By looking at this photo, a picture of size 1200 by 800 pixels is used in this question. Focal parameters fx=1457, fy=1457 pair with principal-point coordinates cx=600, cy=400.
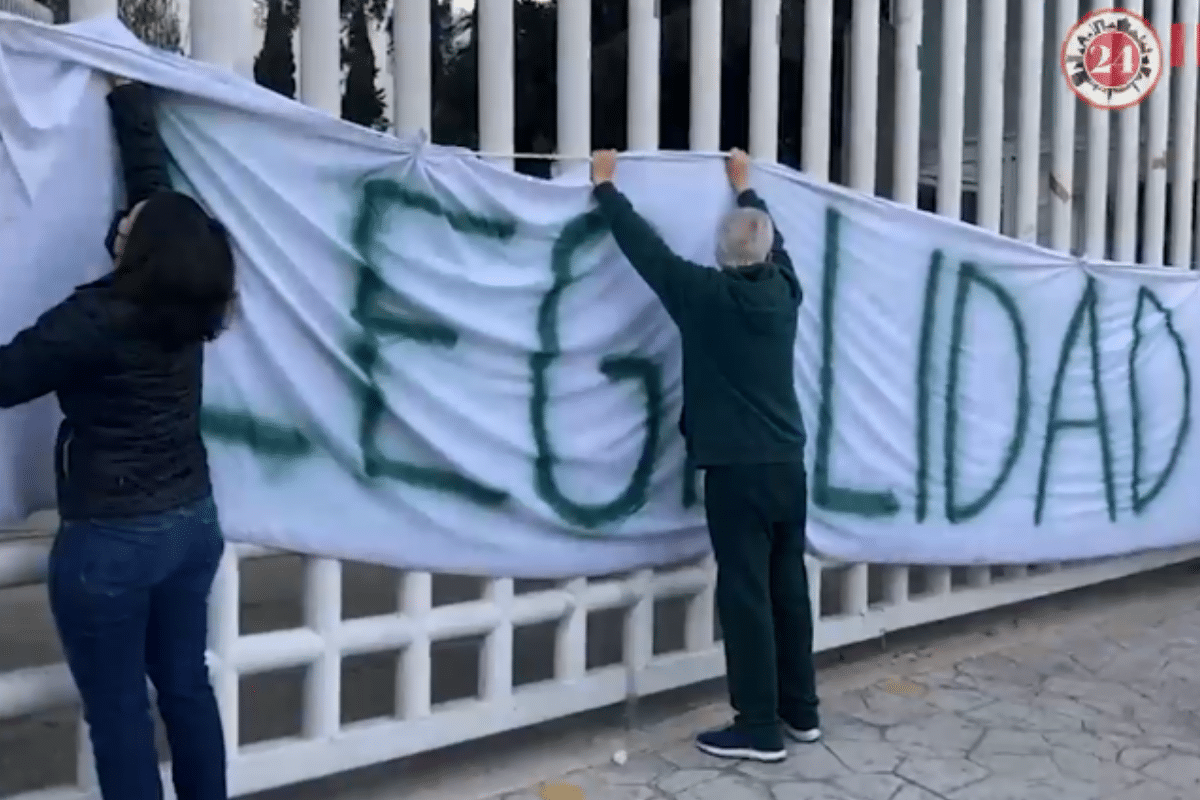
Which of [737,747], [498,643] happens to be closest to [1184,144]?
[737,747]

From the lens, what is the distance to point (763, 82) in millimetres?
4781

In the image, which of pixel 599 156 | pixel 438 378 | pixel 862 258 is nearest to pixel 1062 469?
pixel 862 258

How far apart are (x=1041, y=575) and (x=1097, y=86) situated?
2.02m

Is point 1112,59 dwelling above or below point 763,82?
above

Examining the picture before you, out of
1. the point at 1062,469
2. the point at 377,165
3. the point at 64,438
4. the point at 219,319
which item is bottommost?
the point at 1062,469

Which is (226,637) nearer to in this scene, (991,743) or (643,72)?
(643,72)

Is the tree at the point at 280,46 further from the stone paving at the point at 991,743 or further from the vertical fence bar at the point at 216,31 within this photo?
the stone paving at the point at 991,743

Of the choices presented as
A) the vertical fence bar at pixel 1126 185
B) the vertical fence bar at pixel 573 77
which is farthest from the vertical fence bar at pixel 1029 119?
the vertical fence bar at pixel 573 77

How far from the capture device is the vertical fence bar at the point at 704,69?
15.1 ft

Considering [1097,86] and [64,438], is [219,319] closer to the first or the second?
[64,438]

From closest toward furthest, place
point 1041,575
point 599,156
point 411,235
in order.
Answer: point 411,235 < point 599,156 < point 1041,575

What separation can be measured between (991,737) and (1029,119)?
99.1 inches

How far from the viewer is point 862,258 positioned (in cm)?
501

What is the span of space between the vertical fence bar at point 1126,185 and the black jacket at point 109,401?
439cm
